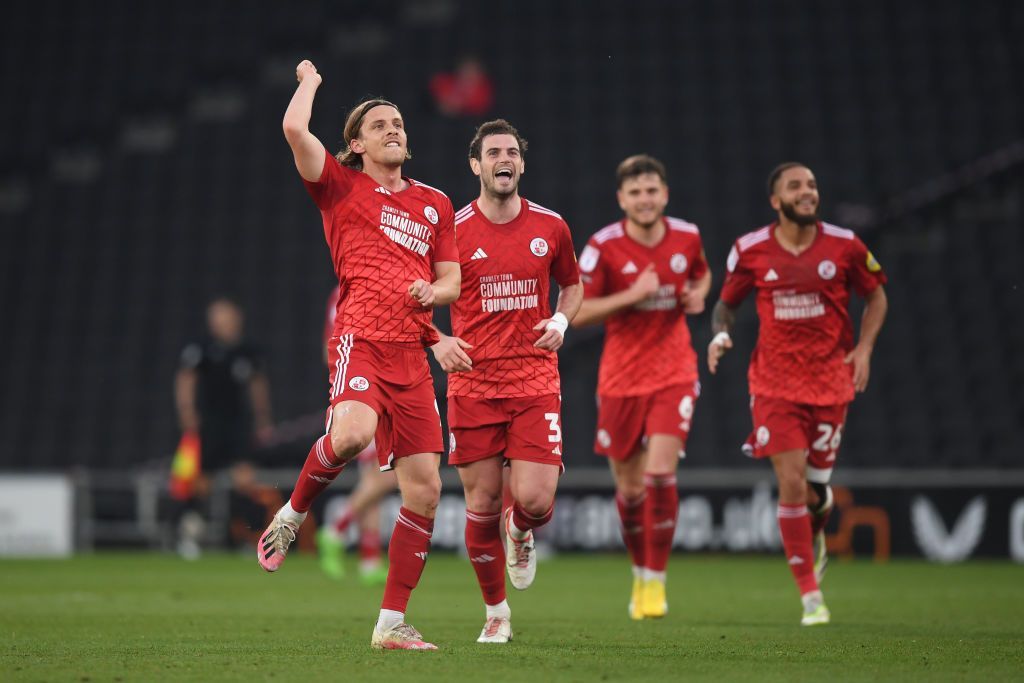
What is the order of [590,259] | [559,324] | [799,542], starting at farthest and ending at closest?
[590,259] → [799,542] → [559,324]

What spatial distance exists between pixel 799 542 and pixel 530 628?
1.54 meters

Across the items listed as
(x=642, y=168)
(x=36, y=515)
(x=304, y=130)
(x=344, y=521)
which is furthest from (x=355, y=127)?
(x=36, y=515)

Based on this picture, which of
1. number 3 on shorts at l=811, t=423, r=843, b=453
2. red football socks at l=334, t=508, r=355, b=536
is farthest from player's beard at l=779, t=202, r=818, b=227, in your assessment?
red football socks at l=334, t=508, r=355, b=536

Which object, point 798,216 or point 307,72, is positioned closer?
point 307,72

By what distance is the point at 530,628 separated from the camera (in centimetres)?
715

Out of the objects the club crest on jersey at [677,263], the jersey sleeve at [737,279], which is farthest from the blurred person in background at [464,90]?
the jersey sleeve at [737,279]

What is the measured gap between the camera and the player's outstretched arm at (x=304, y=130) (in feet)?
18.8

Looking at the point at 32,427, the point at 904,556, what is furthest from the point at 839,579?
the point at 32,427

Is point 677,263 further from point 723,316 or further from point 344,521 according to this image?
point 344,521

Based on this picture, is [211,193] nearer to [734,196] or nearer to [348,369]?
[734,196]

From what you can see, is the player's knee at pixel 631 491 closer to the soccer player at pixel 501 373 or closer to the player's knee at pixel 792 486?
the player's knee at pixel 792 486

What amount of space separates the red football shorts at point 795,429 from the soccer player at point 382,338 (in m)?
2.36

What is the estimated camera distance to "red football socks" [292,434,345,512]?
5.84 m

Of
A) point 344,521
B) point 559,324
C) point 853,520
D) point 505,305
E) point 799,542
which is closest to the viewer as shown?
point 559,324
